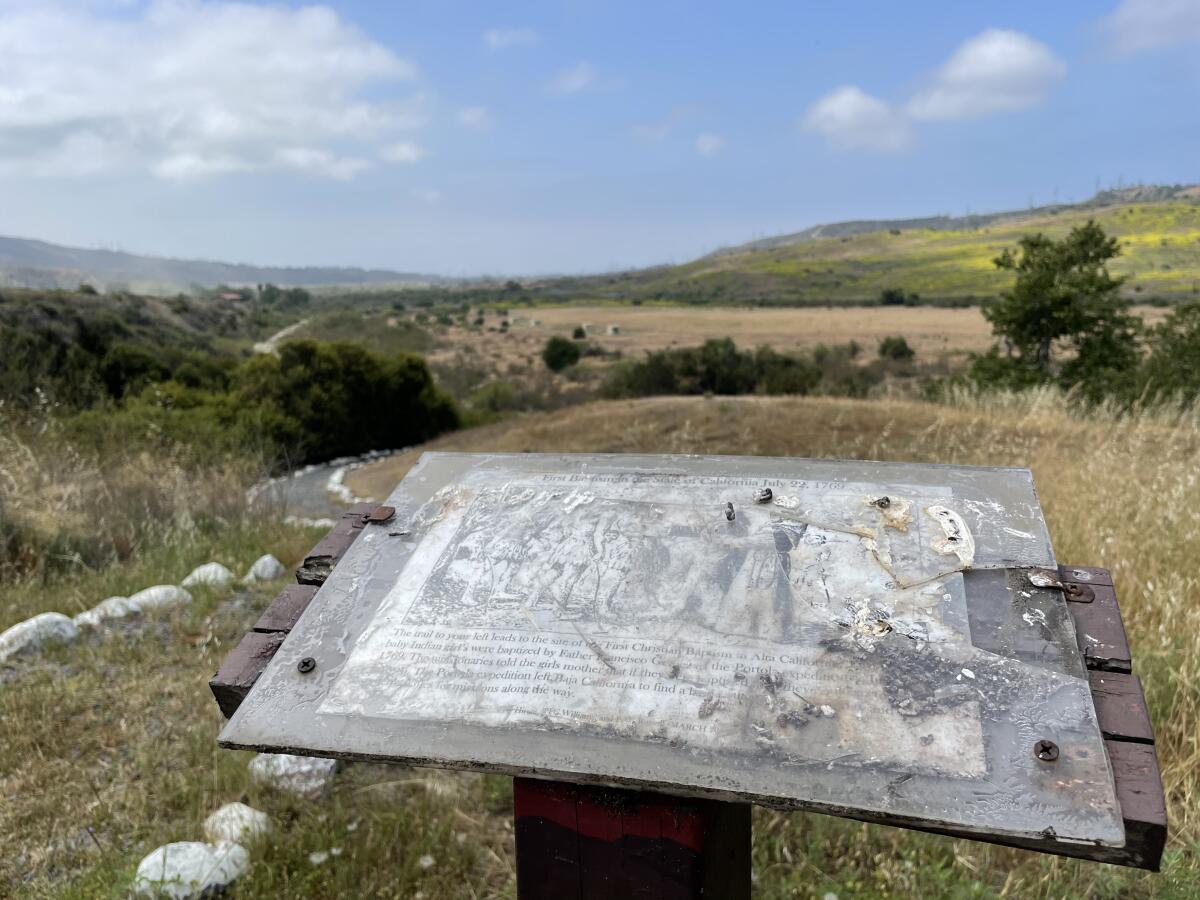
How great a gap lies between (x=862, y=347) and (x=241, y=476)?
27027mm

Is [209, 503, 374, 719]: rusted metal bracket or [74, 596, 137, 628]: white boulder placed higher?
[209, 503, 374, 719]: rusted metal bracket

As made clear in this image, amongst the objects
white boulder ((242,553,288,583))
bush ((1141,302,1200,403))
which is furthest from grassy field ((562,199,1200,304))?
white boulder ((242,553,288,583))

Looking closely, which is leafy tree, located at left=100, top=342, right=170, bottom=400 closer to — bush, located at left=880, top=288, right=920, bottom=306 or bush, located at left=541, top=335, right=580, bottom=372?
bush, located at left=541, top=335, right=580, bottom=372

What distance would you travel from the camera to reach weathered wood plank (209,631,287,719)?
1.68 metres

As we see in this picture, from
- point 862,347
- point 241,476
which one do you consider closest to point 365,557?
point 241,476

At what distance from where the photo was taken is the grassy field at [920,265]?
15.8m

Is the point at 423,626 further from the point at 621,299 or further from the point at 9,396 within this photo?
the point at 621,299

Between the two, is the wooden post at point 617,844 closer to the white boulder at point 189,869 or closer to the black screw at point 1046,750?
the black screw at point 1046,750

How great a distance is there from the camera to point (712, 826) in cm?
145

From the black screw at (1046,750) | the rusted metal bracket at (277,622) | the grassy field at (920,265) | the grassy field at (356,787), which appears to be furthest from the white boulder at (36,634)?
the grassy field at (920,265)

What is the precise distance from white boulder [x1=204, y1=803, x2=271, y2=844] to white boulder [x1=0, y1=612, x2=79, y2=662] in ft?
6.31

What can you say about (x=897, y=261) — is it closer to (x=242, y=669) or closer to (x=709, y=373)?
(x=709, y=373)

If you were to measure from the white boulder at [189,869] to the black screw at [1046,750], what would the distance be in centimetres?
227

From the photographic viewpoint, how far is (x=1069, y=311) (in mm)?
13188
